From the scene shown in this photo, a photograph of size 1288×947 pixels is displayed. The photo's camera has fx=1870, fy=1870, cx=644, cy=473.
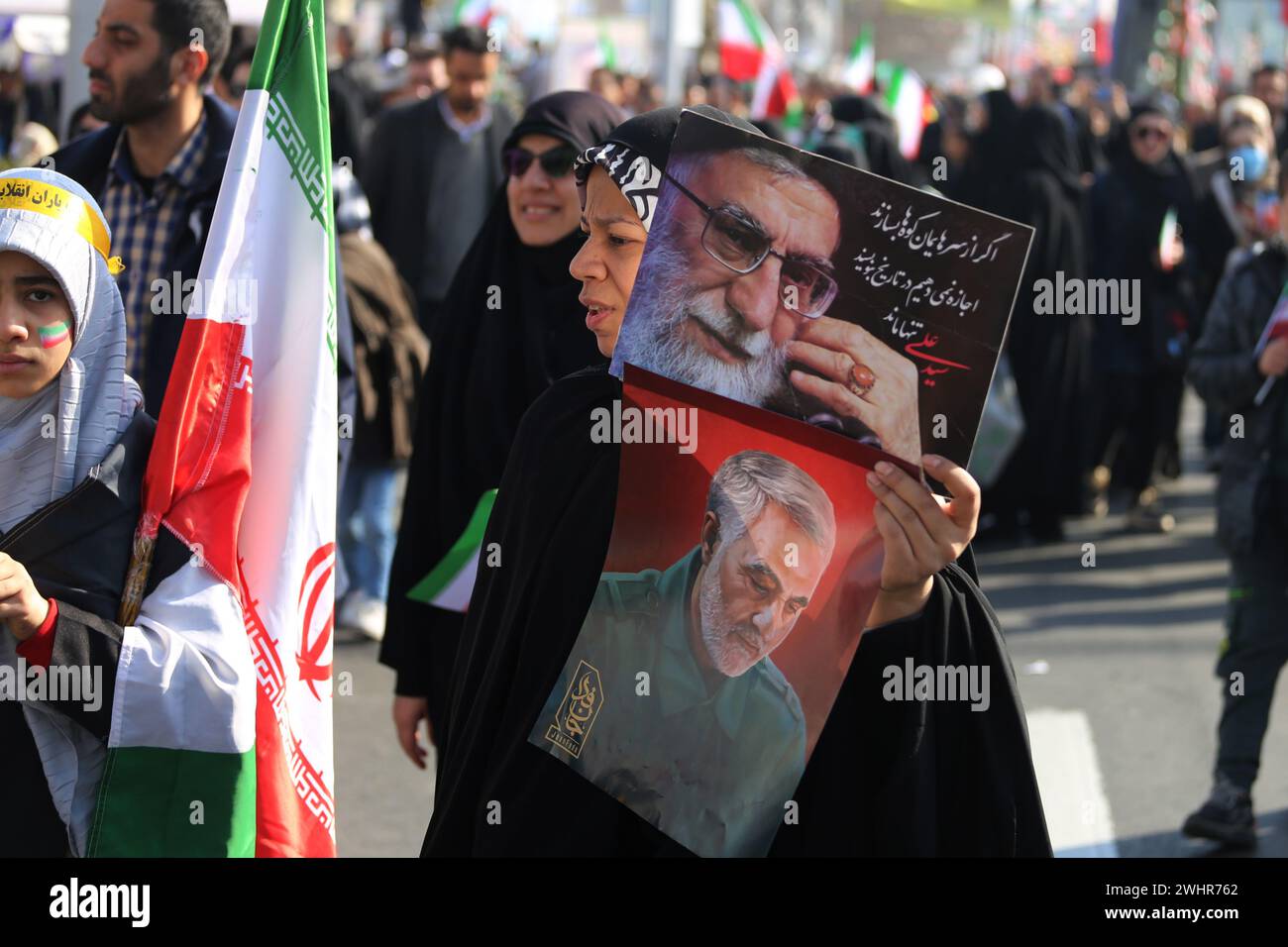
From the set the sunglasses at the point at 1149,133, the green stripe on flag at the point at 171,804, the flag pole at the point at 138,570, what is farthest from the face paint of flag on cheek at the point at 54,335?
the sunglasses at the point at 1149,133

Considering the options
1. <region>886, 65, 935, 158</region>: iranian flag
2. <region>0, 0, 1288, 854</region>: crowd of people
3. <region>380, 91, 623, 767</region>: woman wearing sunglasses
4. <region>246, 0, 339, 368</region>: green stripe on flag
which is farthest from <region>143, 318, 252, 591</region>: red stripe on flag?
<region>886, 65, 935, 158</region>: iranian flag

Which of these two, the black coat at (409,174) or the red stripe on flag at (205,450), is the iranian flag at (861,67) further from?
the red stripe on flag at (205,450)

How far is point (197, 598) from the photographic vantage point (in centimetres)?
278

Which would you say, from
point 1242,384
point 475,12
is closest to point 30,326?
point 1242,384

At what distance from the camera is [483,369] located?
3967 mm

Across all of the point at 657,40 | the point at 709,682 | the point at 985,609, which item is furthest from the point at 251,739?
the point at 657,40

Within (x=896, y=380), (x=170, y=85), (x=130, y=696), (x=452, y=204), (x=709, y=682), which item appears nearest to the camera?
(x=896, y=380)

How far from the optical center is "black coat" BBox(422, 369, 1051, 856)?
8.09 ft

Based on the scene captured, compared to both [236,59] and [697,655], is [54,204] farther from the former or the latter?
[236,59]

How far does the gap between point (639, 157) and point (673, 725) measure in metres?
0.80

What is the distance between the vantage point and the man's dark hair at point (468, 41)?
27.5 feet

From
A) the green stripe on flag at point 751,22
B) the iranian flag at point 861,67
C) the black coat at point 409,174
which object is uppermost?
the iranian flag at point 861,67
